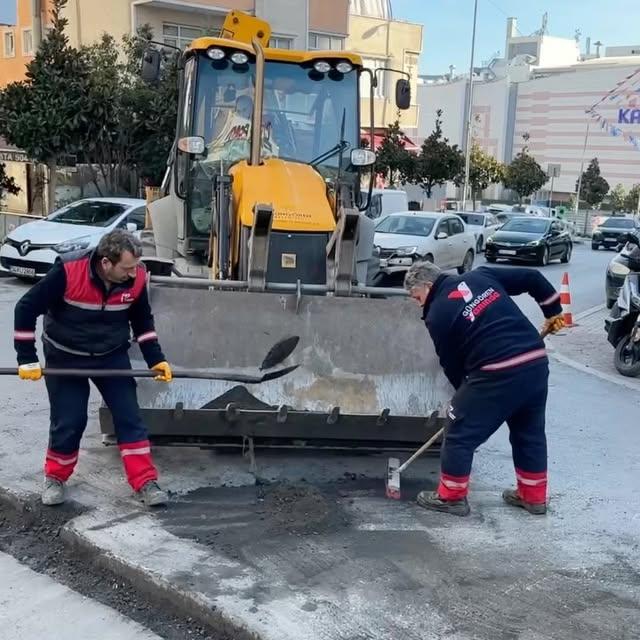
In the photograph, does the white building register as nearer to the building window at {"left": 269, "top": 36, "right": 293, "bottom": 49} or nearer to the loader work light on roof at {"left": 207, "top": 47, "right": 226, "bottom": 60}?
the building window at {"left": 269, "top": 36, "right": 293, "bottom": 49}

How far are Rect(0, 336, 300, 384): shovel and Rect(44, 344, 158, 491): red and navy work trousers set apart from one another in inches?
5.1

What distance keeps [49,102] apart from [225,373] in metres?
13.9

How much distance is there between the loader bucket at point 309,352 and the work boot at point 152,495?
1.81 ft

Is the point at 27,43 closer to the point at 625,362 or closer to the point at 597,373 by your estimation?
the point at 597,373

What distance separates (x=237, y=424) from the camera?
4.92 m

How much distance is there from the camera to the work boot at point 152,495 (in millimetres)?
4719

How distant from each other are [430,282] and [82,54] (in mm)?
15530

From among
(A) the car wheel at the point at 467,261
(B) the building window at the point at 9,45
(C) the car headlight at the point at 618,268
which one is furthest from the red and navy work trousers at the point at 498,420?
(B) the building window at the point at 9,45

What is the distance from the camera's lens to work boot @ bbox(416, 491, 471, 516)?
16.0ft

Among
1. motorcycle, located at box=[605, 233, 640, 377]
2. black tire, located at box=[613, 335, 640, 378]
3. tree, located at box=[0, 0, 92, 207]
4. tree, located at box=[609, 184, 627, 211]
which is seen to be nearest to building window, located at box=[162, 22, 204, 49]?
tree, located at box=[0, 0, 92, 207]

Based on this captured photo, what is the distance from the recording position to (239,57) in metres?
7.01

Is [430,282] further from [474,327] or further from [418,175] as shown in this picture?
[418,175]

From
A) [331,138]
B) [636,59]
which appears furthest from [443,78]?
[331,138]

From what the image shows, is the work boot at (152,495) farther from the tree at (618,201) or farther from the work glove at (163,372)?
the tree at (618,201)
